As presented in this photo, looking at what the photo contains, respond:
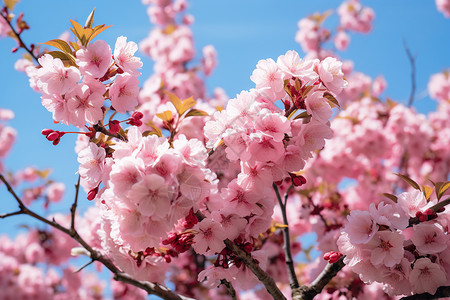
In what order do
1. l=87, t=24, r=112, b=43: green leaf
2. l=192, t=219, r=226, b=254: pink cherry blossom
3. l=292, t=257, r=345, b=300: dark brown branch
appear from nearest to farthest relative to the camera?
l=192, t=219, r=226, b=254: pink cherry blossom
l=87, t=24, r=112, b=43: green leaf
l=292, t=257, r=345, b=300: dark brown branch

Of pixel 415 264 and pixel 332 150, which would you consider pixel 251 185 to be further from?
pixel 332 150

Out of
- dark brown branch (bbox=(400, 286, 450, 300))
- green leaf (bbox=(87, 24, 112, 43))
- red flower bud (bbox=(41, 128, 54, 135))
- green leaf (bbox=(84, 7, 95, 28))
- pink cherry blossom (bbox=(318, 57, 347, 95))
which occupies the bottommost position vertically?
dark brown branch (bbox=(400, 286, 450, 300))

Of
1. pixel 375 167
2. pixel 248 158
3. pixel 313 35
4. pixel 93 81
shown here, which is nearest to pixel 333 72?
pixel 248 158

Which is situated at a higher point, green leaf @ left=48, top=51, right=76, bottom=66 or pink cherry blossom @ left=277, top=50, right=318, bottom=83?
green leaf @ left=48, top=51, right=76, bottom=66

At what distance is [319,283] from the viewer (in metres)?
1.68

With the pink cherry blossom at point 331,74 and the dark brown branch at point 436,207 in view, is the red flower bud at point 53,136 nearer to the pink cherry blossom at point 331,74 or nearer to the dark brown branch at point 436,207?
the pink cherry blossom at point 331,74

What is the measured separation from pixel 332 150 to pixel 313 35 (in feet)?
8.43

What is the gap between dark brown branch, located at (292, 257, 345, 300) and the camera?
1.62 metres

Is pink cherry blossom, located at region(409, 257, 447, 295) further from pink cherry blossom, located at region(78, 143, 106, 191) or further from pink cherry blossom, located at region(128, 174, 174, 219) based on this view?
pink cherry blossom, located at region(78, 143, 106, 191)

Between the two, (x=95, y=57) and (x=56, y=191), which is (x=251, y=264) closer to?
(x=95, y=57)

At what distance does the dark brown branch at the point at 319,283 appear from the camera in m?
1.62

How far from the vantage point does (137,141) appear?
1.21m

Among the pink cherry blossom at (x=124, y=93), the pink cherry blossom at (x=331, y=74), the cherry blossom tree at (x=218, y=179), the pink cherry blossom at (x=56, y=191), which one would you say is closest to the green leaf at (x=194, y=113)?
the cherry blossom tree at (x=218, y=179)

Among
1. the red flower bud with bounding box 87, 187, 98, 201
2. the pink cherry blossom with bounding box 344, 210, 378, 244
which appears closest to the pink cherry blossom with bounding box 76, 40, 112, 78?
the red flower bud with bounding box 87, 187, 98, 201
